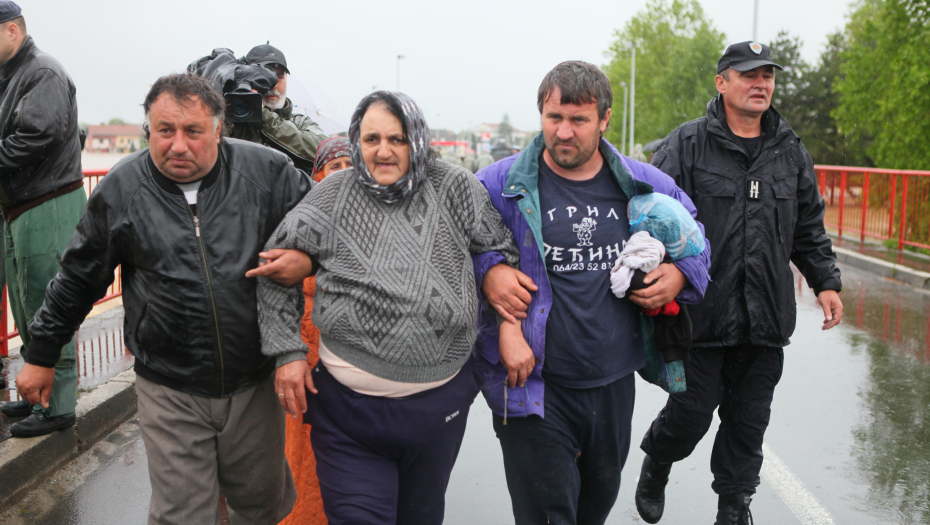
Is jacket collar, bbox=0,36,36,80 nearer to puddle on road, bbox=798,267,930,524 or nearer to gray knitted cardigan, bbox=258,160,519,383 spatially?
gray knitted cardigan, bbox=258,160,519,383

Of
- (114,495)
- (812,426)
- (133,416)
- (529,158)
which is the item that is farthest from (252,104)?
(812,426)

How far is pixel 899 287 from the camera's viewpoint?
10.2 metres

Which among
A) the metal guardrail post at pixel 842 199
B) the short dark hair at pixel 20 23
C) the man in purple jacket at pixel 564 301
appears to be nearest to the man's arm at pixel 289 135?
the short dark hair at pixel 20 23

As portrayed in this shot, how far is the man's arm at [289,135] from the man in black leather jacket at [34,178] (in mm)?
1113

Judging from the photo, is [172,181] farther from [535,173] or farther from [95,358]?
[95,358]

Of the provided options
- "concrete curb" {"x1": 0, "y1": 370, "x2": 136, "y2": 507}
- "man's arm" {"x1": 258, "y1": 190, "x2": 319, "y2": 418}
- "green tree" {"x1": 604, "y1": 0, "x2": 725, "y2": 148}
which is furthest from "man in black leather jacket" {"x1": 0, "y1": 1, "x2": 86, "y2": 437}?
"green tree" {"x1": 604, "y1": 0, "x2": 725, "y2": 148}

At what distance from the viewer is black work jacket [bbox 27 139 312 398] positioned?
2.69 metres

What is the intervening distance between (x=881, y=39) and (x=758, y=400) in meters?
11.5

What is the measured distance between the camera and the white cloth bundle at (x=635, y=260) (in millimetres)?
2807

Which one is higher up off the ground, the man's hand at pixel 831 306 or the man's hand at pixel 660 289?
the man's hand at pixel 660 289

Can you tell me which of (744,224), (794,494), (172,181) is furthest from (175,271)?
(794,494)

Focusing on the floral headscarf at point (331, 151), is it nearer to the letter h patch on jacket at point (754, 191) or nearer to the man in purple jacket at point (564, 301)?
the man in purple jacket at point (564, 301)

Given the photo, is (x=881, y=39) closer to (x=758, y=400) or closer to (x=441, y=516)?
(x=758, y=400)

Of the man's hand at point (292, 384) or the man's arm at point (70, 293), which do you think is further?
the man's arm at point (70, 293)
